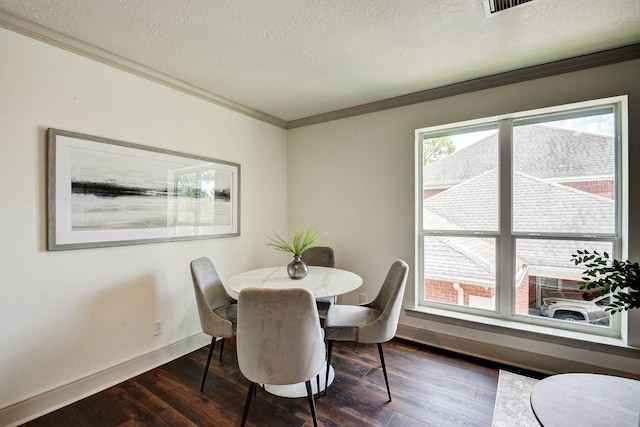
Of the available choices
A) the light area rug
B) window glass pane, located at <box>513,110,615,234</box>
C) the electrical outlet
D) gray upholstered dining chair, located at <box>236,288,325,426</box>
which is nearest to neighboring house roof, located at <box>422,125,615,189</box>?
window glass pane, located at <box>513,110,615,234</box>

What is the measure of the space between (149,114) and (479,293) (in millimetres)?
3404

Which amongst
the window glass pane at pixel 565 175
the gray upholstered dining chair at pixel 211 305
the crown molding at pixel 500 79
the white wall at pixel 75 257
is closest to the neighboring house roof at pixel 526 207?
the window glass pane at pixel 565 175

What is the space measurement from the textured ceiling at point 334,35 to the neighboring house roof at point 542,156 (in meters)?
0.60

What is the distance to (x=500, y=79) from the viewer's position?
2.48 m

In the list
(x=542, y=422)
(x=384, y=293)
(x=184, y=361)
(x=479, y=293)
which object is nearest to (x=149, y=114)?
(x=184, y=361)

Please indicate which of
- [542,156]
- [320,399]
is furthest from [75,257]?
[542,156]

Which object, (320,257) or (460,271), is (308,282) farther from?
(460,271)

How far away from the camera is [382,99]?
3.04 m

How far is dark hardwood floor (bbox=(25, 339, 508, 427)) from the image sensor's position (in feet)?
5.91

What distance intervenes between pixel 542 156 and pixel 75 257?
12.4 feet

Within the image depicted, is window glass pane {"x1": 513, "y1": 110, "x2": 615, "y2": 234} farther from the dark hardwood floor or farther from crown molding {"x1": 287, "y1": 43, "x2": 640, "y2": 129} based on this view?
the dark hardwood floor

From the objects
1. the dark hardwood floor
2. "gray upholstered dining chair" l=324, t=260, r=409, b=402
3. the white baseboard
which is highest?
"gray upholstered dining chair" l=324, t=260, r=409, b=402

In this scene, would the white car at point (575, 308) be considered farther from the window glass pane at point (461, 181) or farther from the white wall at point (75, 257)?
the white wall at point (75, 257)

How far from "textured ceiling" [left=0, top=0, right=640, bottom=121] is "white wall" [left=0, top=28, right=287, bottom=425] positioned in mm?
289
